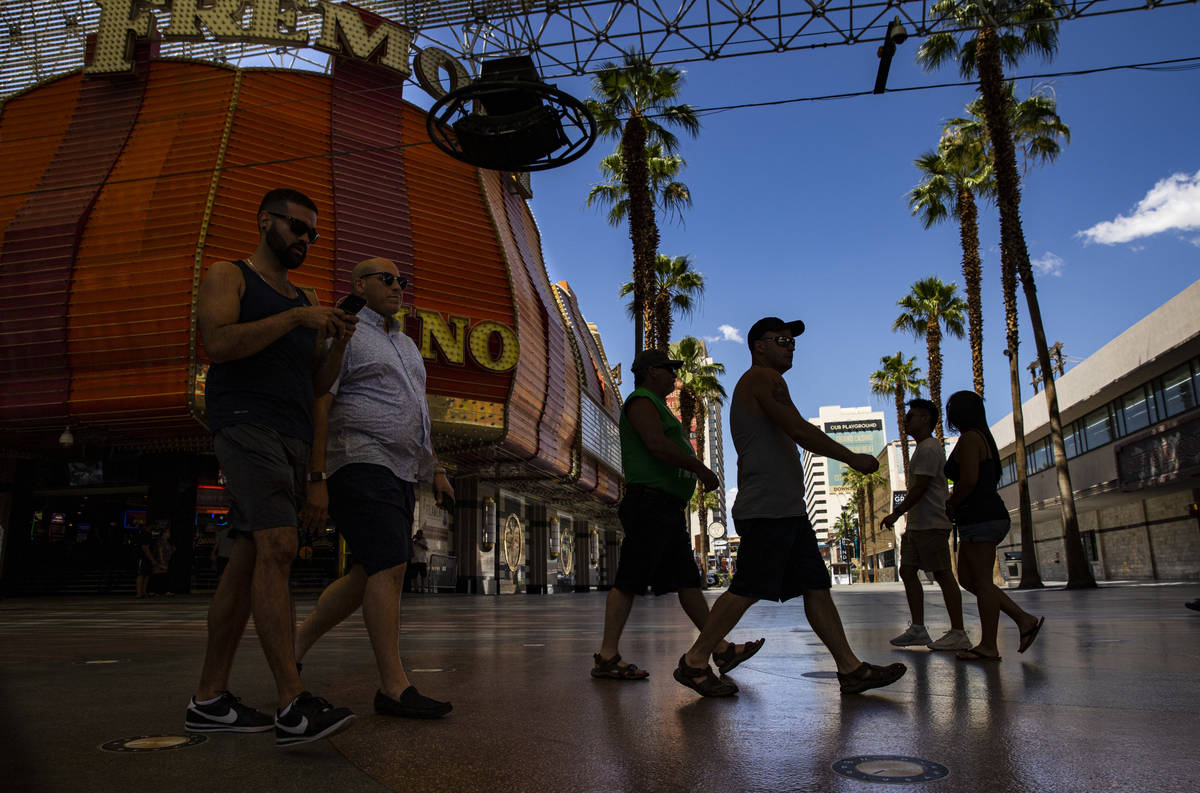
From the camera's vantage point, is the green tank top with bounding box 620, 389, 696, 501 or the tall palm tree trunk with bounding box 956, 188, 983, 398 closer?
the green tank top with bounding box 620, 389, 696, 501

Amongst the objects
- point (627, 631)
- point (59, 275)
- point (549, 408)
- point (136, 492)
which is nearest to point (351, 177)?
point (59, 275)

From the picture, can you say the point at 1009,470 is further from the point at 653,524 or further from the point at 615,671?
the point at 615,671

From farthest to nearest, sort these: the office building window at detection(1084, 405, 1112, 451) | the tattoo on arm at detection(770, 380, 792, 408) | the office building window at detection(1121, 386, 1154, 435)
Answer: the office building window at detection(1084, 405, 1112, 451) → the office building window at detection(1121, 386, 1154, 435) → the tattoo on arm at detection(770, 380, 792, 408)

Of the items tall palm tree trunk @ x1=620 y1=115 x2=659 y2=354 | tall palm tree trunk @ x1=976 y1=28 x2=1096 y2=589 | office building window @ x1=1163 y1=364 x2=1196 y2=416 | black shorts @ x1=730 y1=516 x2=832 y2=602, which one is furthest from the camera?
office building window @ x1=1163 y1=364 x2=1196 y2=416

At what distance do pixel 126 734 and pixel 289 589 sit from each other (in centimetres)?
65

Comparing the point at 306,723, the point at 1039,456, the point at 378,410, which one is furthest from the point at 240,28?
the point at 1039,456

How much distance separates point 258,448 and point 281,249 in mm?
776

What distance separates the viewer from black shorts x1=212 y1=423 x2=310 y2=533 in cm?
275

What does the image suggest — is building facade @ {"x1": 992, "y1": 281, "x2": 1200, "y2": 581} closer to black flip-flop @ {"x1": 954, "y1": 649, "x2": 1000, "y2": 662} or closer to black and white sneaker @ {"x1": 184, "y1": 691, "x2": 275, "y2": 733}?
black flip-flop @ {"x1": 954, "y1": 649, "x2": 1000, "y2": 662}

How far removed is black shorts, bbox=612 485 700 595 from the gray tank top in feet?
1.53

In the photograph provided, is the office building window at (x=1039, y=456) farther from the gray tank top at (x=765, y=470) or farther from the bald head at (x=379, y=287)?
the bald head at (x=379, y=287)

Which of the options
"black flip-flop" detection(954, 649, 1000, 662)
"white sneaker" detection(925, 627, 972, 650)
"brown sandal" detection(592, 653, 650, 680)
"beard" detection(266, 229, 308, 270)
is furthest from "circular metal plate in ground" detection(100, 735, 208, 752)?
"white sneaker" detection(925, 627, 972, 650)

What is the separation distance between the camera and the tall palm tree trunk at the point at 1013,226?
68.9ft

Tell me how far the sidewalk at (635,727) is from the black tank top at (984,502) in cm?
85
